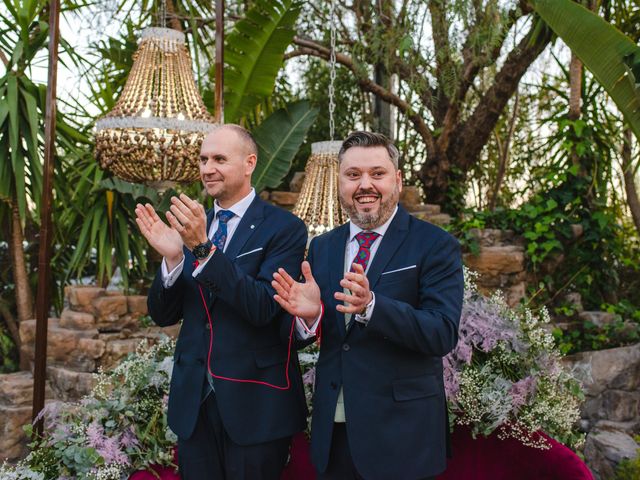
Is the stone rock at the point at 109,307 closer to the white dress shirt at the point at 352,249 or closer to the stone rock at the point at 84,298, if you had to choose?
the stone rock at the point at 84,298

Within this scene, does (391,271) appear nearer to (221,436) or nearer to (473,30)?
(221,436)

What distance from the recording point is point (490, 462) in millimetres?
2408

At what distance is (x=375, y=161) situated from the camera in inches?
64.5

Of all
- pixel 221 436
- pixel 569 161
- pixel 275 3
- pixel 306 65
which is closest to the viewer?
pixel 221 436

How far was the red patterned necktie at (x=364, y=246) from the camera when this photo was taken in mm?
1675

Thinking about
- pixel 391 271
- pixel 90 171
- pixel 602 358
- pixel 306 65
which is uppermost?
pixel 306 65

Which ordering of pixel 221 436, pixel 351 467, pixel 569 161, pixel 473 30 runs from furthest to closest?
1. pixel 569 161
2. pixel 473 30
3. pixel 221 436
4. pixel 351 467

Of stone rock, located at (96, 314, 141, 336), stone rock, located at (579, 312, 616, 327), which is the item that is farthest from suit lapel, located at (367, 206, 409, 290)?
stone rock, located at (579, 312, 616, 327)

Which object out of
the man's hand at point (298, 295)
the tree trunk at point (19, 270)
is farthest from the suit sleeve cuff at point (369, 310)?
the tree trunk at point (19, 270)

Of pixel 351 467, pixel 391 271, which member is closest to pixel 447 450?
pixel 351 467

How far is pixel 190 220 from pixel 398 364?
640mm

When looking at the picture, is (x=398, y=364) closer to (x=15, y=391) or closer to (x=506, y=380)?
(x=506, y=380)

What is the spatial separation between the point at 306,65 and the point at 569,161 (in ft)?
10.6

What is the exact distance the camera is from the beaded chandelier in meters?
3.07
